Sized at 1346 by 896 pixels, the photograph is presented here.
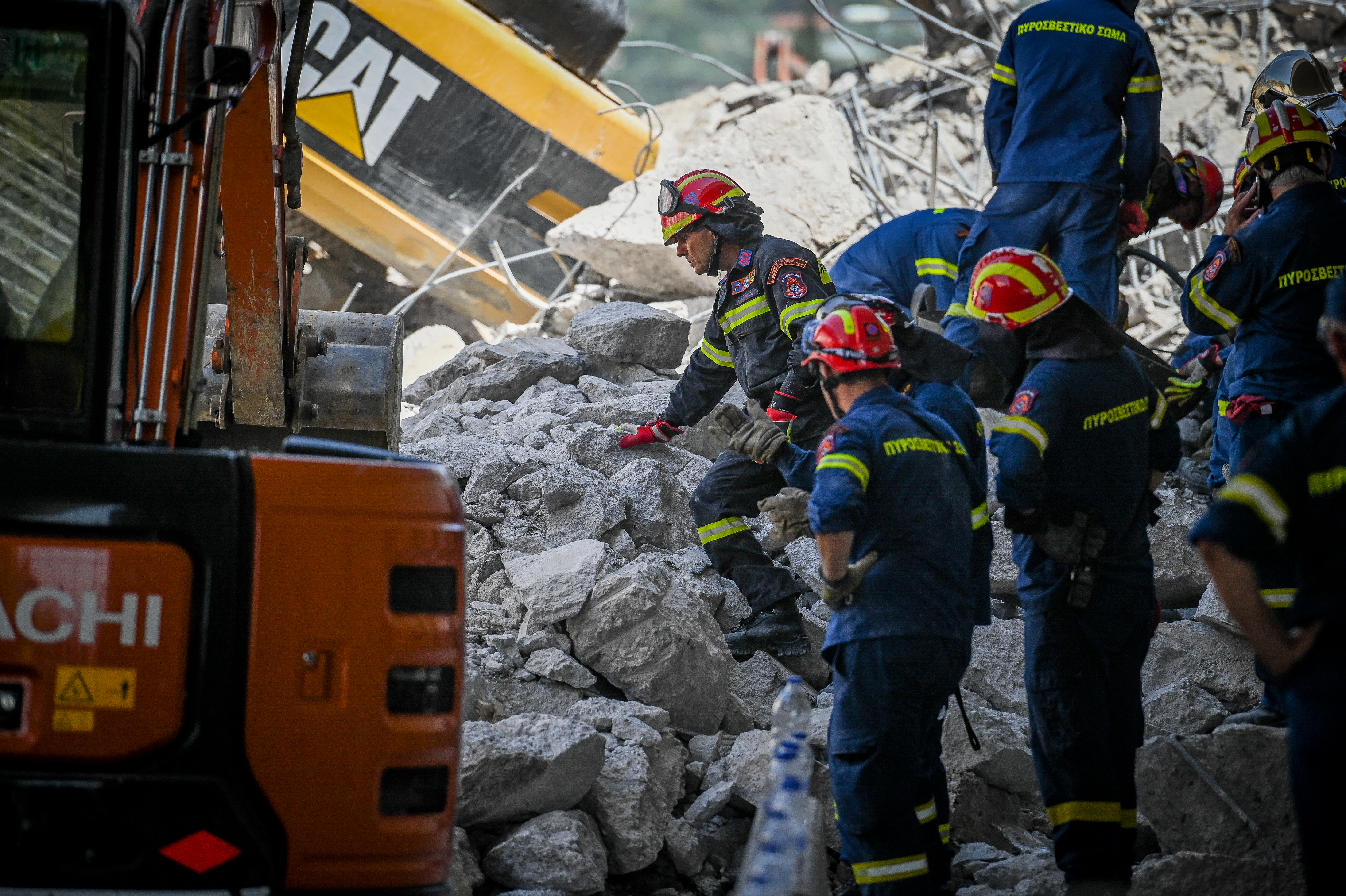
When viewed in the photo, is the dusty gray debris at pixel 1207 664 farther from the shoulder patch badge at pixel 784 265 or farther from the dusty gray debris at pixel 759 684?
the shoulder patch badge at pixel 784 265

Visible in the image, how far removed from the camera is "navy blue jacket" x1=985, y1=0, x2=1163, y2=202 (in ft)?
17.0

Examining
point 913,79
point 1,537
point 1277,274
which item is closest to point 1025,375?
point 1277,274

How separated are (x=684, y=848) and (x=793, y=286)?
2.29m

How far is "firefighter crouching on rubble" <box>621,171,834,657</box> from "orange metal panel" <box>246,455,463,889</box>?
2847mm

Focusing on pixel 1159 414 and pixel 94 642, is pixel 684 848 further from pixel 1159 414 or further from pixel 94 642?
pixel 94 642

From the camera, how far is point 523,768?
12.0 ft

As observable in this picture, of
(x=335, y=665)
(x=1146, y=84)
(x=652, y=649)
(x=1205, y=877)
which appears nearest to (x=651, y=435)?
(x=652, y=649)

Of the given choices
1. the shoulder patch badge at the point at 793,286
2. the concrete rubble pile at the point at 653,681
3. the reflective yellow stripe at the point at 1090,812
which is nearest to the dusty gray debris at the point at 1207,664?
the concrete rubble pile at the point at 653,681

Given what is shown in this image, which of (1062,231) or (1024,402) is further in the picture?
(1062,231)

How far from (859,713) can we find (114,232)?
2.19m

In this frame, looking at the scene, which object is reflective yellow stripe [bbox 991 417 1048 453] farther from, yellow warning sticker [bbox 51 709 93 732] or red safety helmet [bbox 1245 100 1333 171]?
yellow warning sticker [bbox 51 709 93 732]

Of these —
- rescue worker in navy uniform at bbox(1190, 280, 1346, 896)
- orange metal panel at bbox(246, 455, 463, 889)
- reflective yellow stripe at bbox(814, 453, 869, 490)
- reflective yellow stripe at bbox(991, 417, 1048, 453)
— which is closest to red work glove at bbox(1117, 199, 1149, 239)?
reflective yellow stripe at bbox(991, 417, 1048, 453)

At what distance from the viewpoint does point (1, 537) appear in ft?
7.14

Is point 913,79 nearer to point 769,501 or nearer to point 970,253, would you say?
point 970,253
